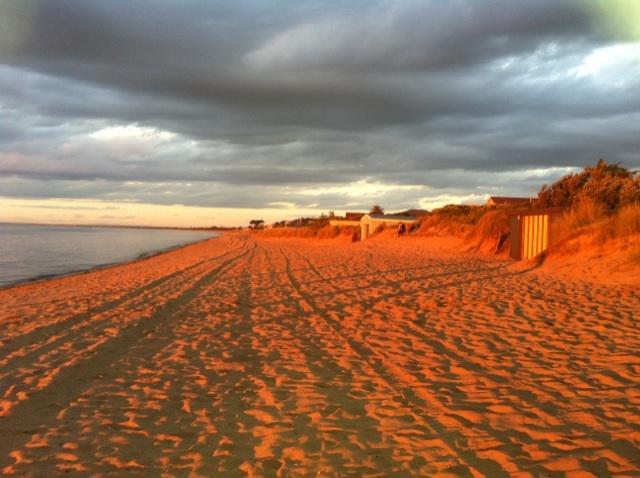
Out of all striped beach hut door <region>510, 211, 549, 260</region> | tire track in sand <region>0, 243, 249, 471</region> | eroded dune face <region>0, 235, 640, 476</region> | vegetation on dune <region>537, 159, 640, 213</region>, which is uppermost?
vegetation on dune <region>537, 159, 640, 213</region>

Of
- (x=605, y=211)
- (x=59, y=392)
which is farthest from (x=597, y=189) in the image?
(x=59, y=392)

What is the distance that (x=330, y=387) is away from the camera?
18.0 ft

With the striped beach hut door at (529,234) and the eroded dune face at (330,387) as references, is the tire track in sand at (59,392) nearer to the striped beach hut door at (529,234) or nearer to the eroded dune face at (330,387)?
the eroded dune face at (330,387)

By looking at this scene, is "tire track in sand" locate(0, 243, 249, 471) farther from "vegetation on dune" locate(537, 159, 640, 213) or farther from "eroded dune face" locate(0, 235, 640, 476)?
"vegetation on dune" locate(537, 159, 640, 213)

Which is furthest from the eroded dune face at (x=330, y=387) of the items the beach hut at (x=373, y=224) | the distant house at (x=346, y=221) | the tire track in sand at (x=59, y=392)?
the distant house at (x=346, y=221)

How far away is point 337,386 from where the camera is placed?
5.50 metres

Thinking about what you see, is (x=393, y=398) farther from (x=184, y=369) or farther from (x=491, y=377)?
(x=184, y=369)

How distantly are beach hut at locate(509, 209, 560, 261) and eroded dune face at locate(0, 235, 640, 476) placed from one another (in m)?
8.59

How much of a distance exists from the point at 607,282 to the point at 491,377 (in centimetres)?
868

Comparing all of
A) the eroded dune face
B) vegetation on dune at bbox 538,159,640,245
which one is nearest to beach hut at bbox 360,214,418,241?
vegetation on dune at bbox 538,159,640,245

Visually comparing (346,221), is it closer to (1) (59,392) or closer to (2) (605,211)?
(2) (605,211)

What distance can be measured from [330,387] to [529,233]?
17.2 m

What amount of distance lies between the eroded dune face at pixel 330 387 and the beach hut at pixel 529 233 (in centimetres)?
859

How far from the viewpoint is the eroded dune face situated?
379 centimetres
